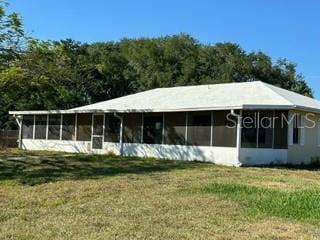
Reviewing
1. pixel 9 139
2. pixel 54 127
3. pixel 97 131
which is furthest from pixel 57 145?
pixel 9 139

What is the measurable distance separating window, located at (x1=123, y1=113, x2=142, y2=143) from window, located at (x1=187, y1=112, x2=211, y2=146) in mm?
3204

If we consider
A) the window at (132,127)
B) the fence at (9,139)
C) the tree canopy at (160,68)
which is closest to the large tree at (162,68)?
the tree canopy at (160,68)

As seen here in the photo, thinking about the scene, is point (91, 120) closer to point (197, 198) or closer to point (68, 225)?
point (197, 198)

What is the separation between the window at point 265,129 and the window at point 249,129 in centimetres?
20

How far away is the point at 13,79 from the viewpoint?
64.1ft

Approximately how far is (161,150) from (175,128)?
1215mm

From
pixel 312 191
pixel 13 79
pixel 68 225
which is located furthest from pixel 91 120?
pixel 68 225

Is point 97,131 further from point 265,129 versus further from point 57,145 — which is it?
point 265,129

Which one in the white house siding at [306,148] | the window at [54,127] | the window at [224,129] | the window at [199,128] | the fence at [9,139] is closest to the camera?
the window at [224,129]

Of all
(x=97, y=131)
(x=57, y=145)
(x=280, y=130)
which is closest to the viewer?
(x=280, y=130)

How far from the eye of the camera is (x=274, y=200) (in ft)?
37.5

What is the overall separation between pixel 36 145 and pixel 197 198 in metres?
22.3

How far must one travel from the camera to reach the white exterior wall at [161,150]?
2212 cm

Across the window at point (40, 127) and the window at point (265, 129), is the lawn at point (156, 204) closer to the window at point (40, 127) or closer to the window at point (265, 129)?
the window at point (265, 129)
